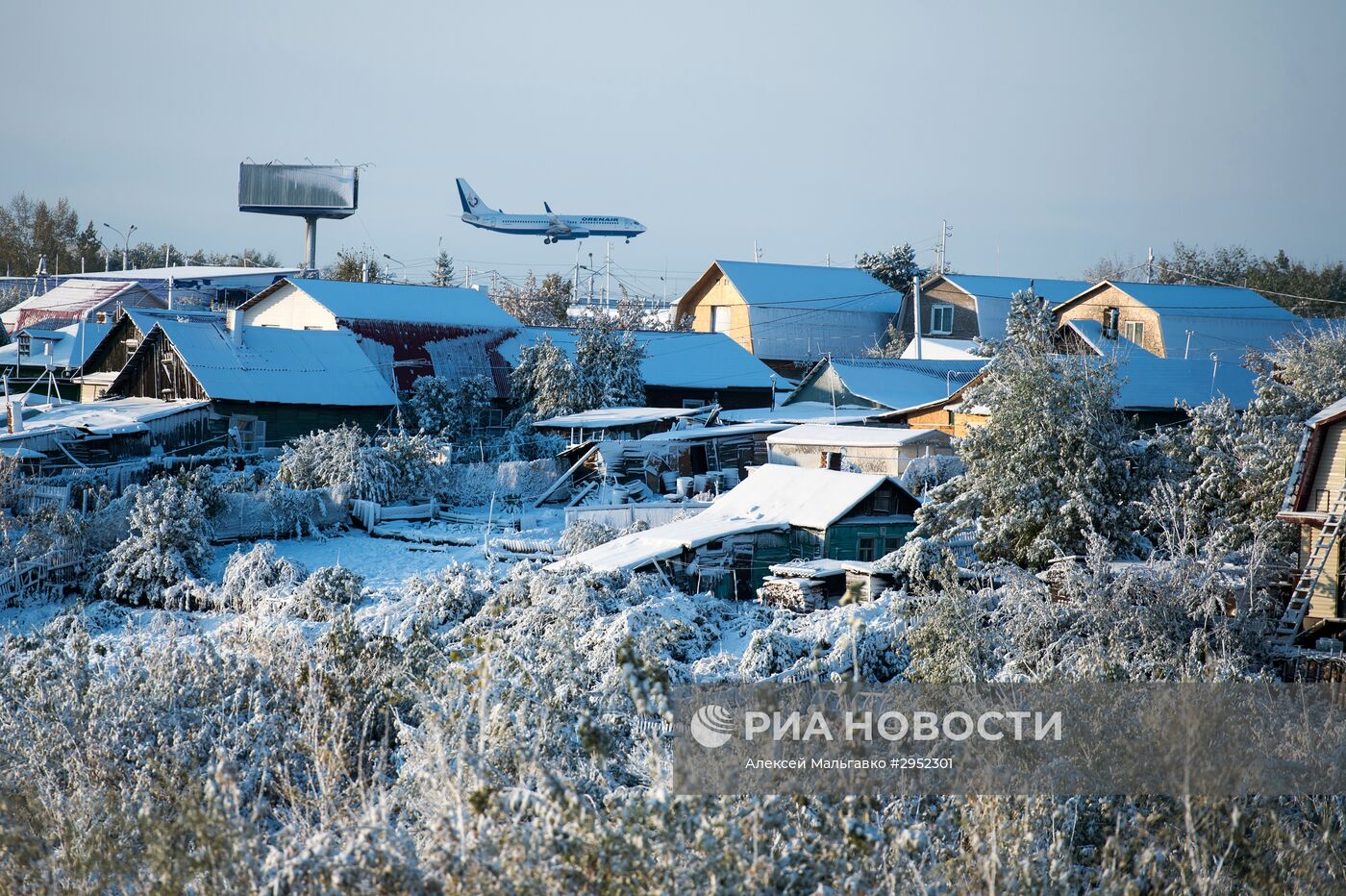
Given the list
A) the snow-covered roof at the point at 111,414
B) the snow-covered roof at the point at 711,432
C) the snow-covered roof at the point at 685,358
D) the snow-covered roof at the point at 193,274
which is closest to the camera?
the snow-covered roof at the point at 111,414

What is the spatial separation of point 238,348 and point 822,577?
23252 millimetres

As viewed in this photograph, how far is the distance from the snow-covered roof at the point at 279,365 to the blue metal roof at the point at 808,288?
2250 centimetres

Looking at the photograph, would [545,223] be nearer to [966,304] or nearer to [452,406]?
[966,304]

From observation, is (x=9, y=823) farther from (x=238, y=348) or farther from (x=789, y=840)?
(x=238, y=348)

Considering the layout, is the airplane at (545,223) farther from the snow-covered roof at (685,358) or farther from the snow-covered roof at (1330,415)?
the snow-covered roof at (1330,415)

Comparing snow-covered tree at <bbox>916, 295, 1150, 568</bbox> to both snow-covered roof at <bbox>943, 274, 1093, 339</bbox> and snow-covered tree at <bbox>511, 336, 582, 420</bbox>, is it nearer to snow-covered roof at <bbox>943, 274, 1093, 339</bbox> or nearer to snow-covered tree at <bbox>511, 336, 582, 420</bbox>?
snow-covered tree at <bbox>511, 336, 582, 420</bbox>

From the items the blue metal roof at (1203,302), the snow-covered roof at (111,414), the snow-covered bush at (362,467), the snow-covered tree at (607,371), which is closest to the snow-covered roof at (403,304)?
the snow-covered tree at (607,371)

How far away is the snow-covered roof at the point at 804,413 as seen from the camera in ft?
116

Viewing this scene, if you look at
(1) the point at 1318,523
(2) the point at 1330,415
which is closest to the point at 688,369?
(2) the point at 1330,415

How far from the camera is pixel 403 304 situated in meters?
44.2

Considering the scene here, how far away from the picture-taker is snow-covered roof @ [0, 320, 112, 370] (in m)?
42.0

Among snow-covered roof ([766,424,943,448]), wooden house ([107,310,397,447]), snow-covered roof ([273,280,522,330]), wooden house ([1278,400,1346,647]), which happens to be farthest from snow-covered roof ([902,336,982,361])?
wooden house ([1278,400,1346,647])

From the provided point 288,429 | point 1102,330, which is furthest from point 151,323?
point 1102,330

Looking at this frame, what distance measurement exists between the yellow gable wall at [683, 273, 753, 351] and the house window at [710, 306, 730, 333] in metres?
0.17
